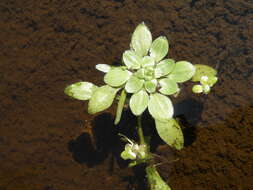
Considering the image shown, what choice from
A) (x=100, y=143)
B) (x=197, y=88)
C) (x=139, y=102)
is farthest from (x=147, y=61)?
(x=100, y=143)

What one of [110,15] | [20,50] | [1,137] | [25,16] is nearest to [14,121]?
[1,137]

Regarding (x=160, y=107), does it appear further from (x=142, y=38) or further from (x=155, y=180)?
(x=155, y=180)

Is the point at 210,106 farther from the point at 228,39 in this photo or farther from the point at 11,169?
the point at 11,169

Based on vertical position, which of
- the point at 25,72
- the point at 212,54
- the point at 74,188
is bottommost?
the point at 74,188

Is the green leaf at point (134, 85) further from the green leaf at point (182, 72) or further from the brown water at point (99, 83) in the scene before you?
the brown water at point (99, 83)

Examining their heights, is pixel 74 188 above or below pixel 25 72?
below

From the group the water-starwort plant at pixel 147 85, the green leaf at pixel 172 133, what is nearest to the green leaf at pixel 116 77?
the water-starwort plant at pixel 147 85

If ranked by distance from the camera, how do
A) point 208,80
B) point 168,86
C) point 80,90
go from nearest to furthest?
point 168,86 → point 208,80 → point 80,90

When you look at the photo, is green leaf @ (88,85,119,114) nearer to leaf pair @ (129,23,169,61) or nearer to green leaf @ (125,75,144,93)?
green leaf @ (125,75,144,93)
